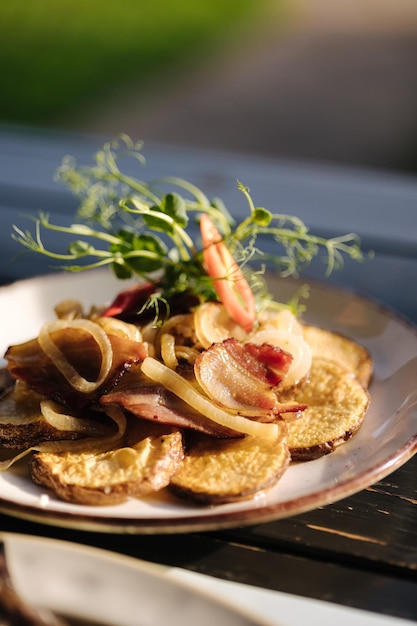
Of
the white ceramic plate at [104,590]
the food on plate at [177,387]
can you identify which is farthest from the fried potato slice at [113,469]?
the white ceramic plate at [104,590]

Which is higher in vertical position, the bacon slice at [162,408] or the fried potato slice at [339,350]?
the fried potato slice at [339,350]

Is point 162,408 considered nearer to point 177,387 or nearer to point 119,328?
point 177,387

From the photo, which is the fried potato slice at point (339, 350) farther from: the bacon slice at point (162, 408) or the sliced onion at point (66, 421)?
the sliced onion at point (66, 421)

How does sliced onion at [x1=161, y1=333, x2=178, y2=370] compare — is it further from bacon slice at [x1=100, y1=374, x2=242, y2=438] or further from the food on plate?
bacon slice at [x1=100, y1=374, x2=242, y2=438]

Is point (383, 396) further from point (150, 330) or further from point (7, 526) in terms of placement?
point (7, 526)

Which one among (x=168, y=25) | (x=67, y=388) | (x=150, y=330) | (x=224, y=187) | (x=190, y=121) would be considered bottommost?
(x=67, y=388)

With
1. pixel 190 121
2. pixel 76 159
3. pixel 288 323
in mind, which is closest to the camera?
pixel 288 323

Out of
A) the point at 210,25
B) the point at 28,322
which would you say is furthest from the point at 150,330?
the point at 210,25
